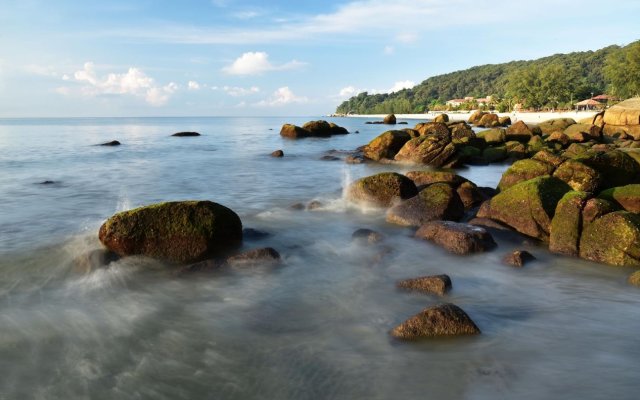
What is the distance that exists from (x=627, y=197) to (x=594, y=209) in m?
2.10

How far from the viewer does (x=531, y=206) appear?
10078 millimetres

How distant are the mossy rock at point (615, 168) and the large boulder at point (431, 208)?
466 centimetres

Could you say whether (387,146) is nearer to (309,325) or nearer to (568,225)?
(568,225)

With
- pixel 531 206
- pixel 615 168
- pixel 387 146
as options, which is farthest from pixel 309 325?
pixel 387 146

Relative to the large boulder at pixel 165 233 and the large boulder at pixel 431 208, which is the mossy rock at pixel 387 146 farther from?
the large boulder at pixel 165 233

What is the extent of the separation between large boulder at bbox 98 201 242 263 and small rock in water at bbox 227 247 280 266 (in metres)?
0.68

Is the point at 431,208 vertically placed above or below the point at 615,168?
below

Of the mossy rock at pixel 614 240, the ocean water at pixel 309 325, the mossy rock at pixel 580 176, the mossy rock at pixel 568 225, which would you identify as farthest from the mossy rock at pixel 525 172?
the mossy rock at pixel 614 240

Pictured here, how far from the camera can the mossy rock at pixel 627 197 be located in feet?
32.7

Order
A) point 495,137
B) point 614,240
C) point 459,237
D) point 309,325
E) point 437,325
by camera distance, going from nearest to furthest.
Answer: point 437,325
point 309,325
point 614,240
point 459,237
point 495,137

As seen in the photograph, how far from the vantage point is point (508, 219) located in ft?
34.2

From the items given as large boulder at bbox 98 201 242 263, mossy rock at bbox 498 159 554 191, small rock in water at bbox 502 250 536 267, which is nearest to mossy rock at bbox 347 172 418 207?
mossy rock at bbox 498 159 554 191

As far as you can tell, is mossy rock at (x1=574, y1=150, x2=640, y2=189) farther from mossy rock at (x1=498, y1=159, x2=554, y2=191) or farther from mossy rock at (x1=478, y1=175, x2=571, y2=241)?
mossy rock at (x1=478, y1=175, x2=571, y2=241)

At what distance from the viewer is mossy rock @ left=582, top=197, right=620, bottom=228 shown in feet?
28.6
